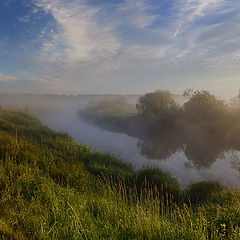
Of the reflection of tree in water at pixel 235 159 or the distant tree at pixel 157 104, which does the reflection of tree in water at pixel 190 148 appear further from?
the distant tree at pixel 157 104

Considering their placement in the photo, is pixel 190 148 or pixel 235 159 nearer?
pixel 235 159

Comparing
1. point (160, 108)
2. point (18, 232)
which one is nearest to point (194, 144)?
point (160, 108)

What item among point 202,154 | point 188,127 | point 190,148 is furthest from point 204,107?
point 202,154

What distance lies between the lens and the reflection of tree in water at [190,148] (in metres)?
19.5

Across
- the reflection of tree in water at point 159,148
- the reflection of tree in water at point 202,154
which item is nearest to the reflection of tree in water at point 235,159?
the reflection of tree in water at point 202,154

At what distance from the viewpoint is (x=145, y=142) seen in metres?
28.6

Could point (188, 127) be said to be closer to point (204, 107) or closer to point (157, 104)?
point (204, 107)

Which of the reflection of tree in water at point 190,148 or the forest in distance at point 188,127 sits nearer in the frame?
the reflection of tree in water at point 190,148

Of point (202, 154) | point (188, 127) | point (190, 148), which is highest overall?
point (188, 127)

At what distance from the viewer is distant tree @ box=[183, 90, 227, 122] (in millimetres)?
30734

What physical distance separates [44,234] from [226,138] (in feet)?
93.0

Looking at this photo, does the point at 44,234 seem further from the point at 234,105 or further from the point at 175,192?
the point at 234,105

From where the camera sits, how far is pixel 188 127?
105 feet

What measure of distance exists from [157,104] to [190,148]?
18441 mm
